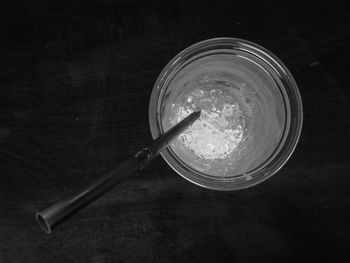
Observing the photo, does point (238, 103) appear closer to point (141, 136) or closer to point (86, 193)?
point (141, 136)

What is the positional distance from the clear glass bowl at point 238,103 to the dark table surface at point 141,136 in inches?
2.9

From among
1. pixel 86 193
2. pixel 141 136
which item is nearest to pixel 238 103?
pixel 141 136

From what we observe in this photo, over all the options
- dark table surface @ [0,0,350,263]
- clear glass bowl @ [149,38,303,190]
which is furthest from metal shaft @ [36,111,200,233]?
dark table surface @ [0,0,350,263]

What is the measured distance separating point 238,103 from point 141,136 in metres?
0.19

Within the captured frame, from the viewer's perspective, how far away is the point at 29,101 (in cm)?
73

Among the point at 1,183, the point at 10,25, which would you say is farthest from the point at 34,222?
the point at 10,25

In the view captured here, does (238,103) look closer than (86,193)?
No

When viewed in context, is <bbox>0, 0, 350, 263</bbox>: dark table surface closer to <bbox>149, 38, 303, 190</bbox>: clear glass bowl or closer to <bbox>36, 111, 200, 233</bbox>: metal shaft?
<bbox>149, 38, 303, 190</bbox>: clear glass bowl

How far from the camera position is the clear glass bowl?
0.60 meters

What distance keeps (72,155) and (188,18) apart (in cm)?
33

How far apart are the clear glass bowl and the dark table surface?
0.07 meters

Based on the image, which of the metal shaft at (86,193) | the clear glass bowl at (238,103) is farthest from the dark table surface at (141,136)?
the metal shaft at (86,193)

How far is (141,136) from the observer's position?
0.70 m

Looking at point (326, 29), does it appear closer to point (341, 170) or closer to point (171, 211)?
point (341, 170)
